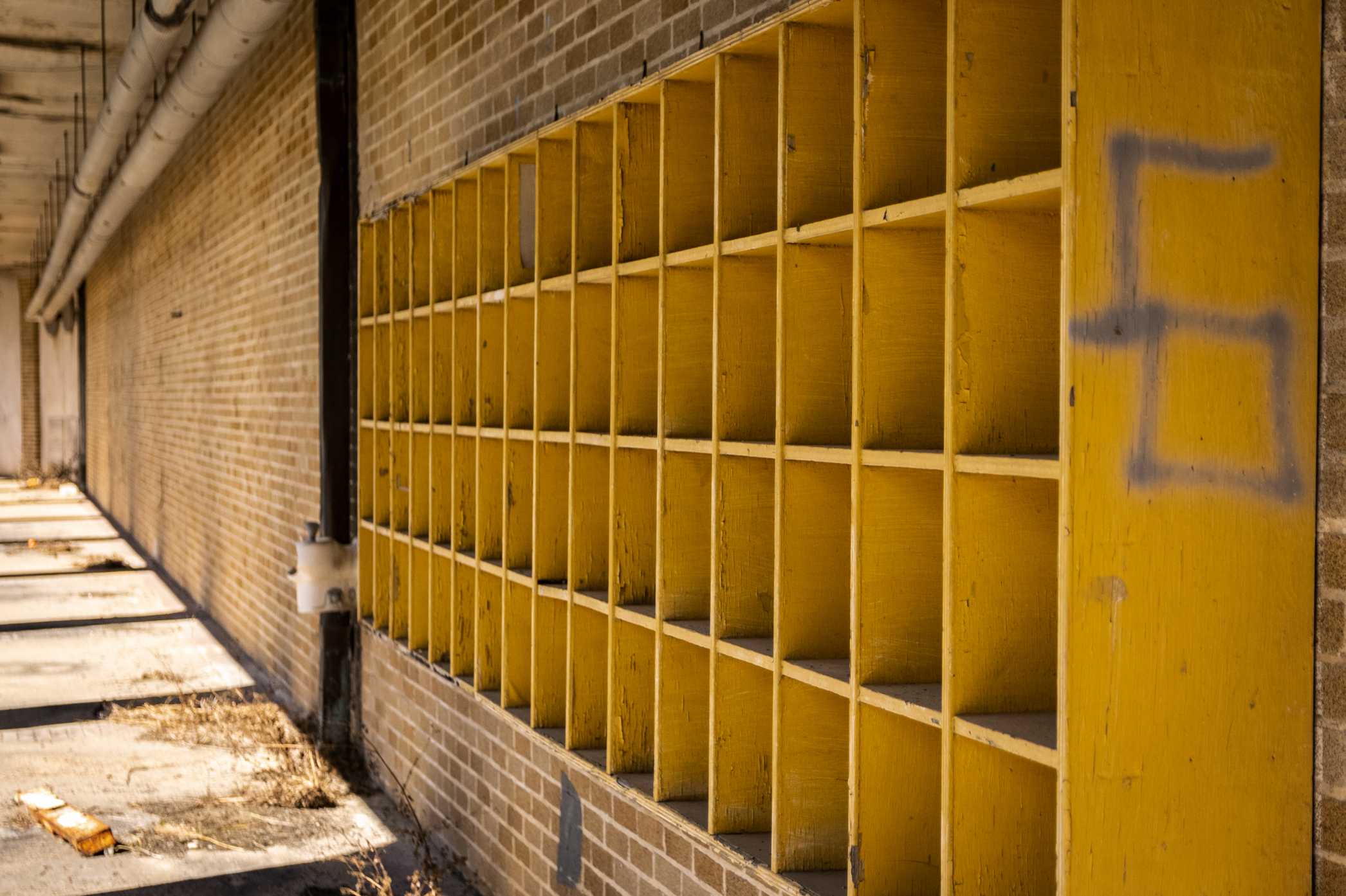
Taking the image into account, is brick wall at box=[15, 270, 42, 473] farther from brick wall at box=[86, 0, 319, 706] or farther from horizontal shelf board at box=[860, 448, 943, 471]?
horizontal shelf board at box=[860, 448, 943, 471]

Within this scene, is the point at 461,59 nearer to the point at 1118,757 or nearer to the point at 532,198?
the point at 532,198

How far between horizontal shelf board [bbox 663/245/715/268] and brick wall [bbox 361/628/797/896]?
1358 mm

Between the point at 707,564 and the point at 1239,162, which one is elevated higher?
the point at 1239,162

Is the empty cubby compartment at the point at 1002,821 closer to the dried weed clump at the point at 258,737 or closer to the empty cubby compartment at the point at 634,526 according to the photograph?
the empty cubby compartment at the point at 634,526

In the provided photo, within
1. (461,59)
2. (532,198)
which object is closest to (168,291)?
(461,59)

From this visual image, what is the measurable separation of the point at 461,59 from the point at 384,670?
108 inches

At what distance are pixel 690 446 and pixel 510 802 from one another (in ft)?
6.36

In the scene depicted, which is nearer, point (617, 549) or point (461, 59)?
point (617, 549)

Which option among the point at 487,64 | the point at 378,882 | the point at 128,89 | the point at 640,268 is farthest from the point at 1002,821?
the point at 128,89

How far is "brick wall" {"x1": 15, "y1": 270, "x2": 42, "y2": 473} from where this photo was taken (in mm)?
25719

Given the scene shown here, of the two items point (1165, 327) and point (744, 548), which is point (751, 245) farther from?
point (1165, 327)

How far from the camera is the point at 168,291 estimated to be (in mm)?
12234

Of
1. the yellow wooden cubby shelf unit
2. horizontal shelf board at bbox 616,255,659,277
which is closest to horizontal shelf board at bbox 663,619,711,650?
the yellow wooden cubby shelf unit

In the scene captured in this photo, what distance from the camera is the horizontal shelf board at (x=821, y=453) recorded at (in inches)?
99.4
